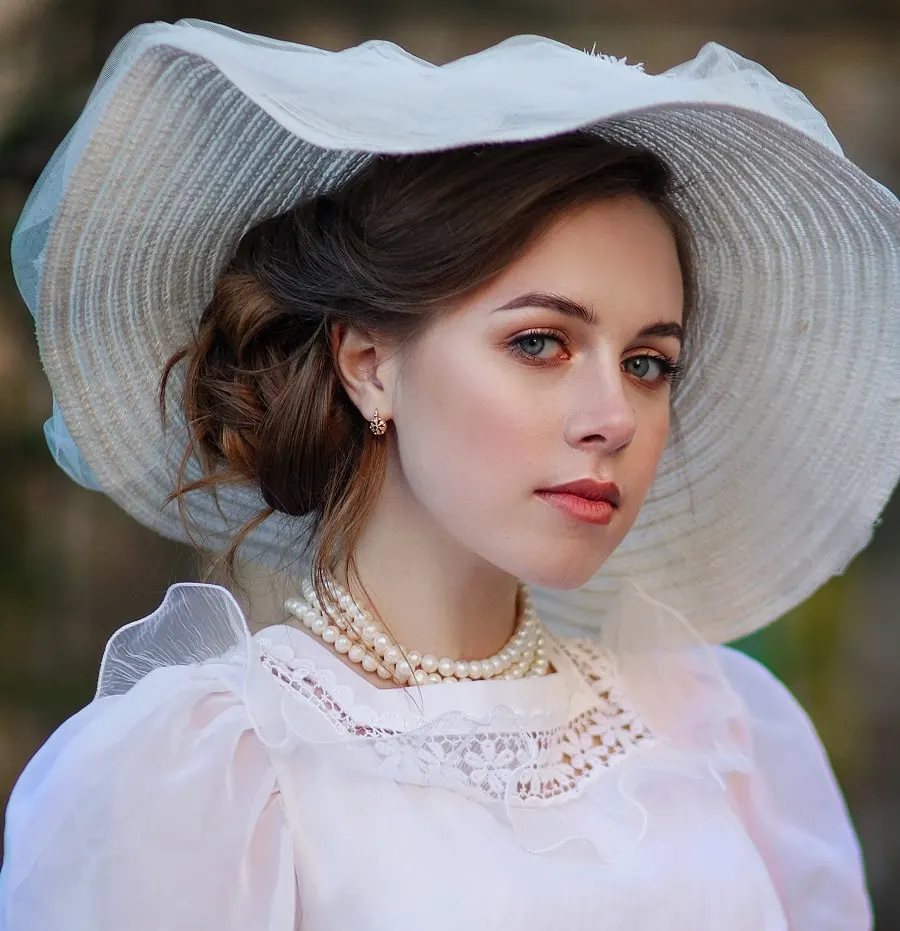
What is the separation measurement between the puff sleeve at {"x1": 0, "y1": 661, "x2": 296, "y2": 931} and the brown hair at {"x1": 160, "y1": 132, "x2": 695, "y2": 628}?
22 centimetres

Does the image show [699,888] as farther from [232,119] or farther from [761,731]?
[232,119]

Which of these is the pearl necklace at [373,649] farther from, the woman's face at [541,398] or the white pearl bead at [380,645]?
the woman's face at [541,398]

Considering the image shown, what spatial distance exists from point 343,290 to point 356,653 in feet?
1.10

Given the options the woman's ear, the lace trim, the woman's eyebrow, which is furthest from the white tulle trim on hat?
the woman's eyebrow

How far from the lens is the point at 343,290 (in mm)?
1131

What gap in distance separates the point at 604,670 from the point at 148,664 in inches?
19.2

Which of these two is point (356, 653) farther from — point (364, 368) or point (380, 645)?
point (364, 368)

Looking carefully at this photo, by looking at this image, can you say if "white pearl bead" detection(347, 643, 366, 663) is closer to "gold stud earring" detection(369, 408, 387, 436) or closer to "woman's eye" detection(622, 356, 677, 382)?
"gold stud earring" detection(369, 408, 387, 436)

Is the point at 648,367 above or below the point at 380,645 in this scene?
above

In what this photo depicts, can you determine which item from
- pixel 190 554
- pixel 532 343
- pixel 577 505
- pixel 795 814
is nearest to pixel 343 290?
pixel 532 343

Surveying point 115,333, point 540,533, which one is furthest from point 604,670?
point 115,333

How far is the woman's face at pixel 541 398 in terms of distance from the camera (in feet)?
3.44

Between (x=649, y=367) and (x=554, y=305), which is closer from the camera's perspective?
(x=554, y=305)

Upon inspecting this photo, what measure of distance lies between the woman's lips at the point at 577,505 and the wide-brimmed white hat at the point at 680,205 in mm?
309
